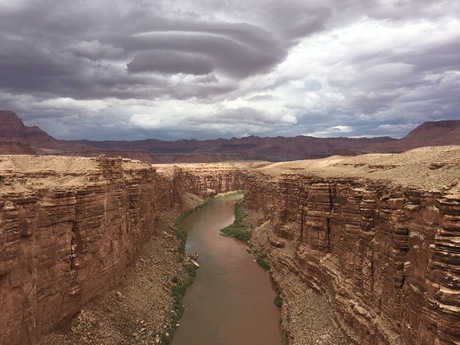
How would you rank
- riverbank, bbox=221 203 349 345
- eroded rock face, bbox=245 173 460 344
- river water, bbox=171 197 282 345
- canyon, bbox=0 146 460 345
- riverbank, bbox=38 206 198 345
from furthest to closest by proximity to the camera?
river water, bbox=171 197 282 345 → riverbank, bbox=221 203 349 345 → riverbank, bbox=38 206 198 345 → canyon, bbox=0 146 460 345 → eroded rock face, bbox=245 173 460 344

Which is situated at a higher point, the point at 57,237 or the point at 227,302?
the point at 57,237

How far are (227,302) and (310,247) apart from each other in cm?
888

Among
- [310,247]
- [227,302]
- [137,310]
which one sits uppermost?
[310,247]

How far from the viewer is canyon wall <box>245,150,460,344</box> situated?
11.8 metres

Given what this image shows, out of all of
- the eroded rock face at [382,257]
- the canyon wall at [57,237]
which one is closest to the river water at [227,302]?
the eroded rock face at [382,257]

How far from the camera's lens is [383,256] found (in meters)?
17.4

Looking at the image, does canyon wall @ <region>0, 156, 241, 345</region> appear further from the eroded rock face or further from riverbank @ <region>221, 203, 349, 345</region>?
the eroded rock face

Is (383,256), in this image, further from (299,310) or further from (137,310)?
(137,310)

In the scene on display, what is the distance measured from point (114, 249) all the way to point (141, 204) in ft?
38.0

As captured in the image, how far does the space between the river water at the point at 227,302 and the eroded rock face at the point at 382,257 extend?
4.49 meters

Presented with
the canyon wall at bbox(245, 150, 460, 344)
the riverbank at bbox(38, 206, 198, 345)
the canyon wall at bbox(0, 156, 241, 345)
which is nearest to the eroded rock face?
the canyon wall at bbox(245, 150, 460, 344)

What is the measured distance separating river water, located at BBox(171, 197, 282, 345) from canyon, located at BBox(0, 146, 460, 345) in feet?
5.74

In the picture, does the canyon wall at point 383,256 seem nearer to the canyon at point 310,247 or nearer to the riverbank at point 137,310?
the canyon at point 310,247

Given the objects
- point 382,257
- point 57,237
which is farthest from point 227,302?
point 382,257
